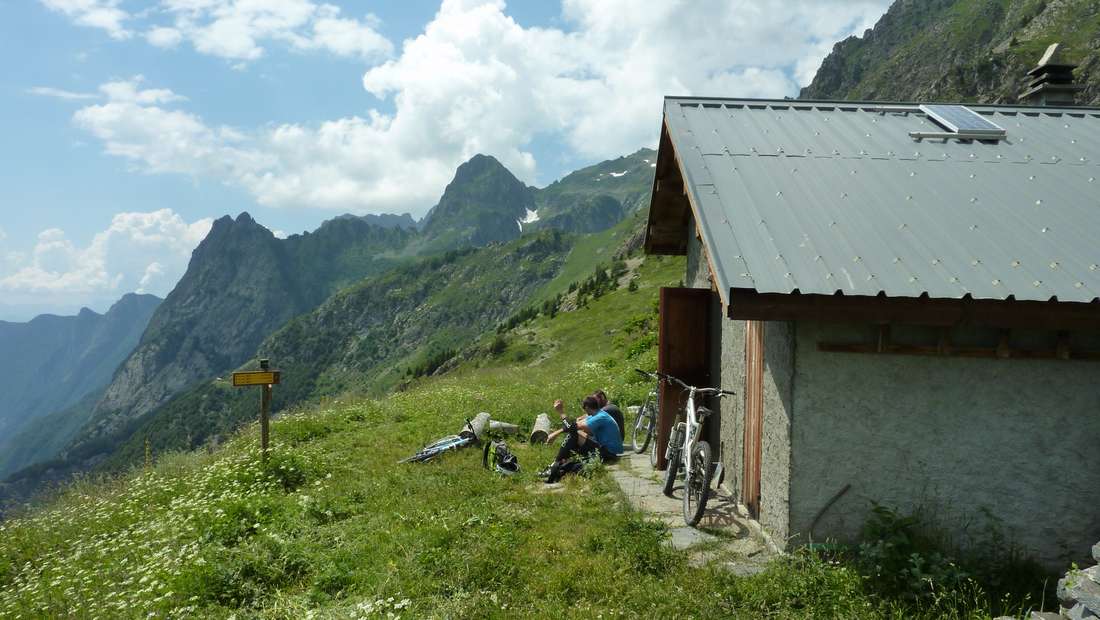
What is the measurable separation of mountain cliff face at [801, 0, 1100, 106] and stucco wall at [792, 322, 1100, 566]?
40.1 m

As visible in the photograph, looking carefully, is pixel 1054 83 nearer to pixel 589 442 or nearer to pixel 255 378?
pixel 589 442

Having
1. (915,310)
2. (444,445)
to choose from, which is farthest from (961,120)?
(444,445)

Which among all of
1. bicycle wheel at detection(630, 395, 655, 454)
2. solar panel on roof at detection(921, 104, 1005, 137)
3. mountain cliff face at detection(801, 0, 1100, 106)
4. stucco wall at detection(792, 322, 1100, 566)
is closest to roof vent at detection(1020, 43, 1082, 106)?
solar panel on roof at detection(921, 104, 1005, 137)

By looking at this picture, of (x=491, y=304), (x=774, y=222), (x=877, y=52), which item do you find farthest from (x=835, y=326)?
(x=877, y=52)

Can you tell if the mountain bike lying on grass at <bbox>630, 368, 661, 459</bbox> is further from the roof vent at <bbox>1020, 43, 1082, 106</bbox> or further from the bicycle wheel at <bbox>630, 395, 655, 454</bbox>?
the roof vent at <bbox>1020, 43, 1082, 106</bbox>

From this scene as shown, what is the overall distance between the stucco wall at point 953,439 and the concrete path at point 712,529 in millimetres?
749

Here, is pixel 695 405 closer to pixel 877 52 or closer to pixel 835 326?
pixel 835 326

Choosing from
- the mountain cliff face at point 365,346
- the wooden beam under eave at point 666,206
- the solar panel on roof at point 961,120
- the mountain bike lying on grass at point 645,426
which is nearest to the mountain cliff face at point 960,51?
the solar panel on roof at point 961,120

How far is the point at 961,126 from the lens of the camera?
26.6ft

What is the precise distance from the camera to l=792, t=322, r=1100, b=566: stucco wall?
558 centimetres

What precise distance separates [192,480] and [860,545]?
9828 mm

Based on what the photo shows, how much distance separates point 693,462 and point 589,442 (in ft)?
9.22

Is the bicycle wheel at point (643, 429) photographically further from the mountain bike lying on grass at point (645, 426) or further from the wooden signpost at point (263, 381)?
the wooden signpost at point (263, 381)

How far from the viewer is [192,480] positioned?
10.5 meters
